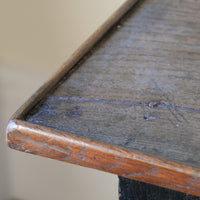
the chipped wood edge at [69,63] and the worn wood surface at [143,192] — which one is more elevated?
the chipped wood edge at [69,63]

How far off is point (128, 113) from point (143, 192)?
7 centimetres

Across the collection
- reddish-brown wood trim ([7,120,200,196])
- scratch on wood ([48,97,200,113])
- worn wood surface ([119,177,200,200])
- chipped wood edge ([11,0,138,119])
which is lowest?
worn wood surface ([119,177,200,200])

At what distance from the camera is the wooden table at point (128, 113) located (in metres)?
0.20

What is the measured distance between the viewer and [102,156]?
0.68 ft

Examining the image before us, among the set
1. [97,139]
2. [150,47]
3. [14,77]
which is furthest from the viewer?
[14,77]

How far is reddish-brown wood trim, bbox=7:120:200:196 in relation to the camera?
0.19 metres

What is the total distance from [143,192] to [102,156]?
0.29 feet

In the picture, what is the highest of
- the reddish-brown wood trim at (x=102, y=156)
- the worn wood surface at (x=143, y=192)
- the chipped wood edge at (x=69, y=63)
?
the chipped wood edge at (x=69, y=63)

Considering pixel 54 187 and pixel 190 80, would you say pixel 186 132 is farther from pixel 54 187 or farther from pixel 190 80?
pixel 54 187

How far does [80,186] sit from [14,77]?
485mm

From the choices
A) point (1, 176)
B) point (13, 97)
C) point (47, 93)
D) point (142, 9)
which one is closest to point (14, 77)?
point (13, 97)

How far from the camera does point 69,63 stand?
0.94 ft

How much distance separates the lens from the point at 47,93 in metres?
0.26

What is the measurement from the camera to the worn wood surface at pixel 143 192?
0.89 ft
